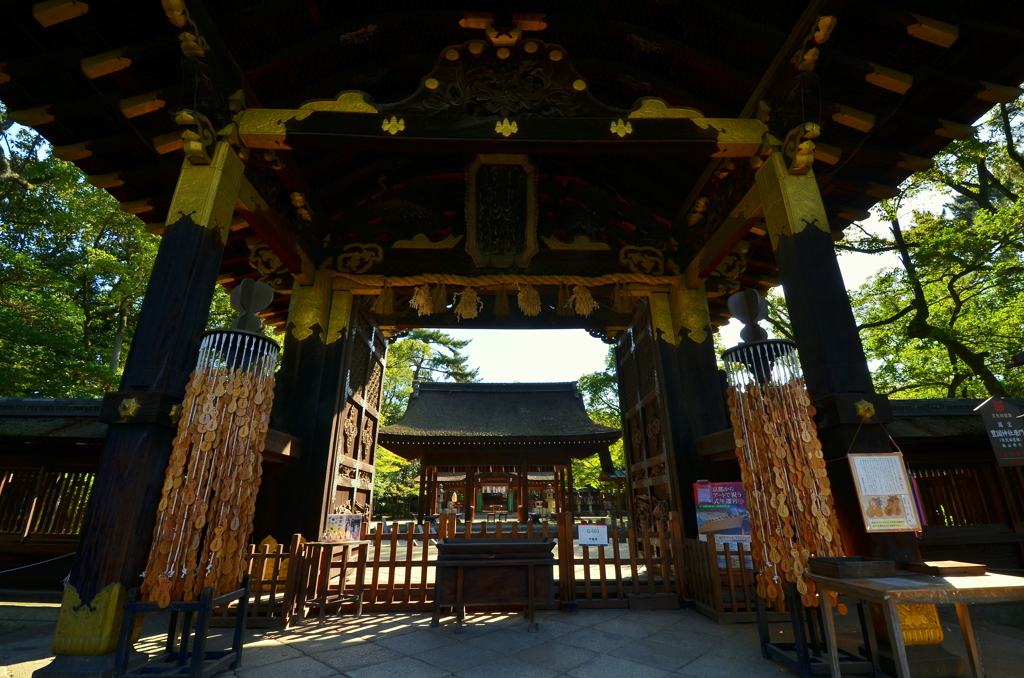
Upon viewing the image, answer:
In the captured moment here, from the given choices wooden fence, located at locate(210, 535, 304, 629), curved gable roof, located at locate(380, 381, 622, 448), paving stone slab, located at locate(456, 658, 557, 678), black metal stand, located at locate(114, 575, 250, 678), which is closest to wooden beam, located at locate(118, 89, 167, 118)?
black metal stand, located at locate(114, 575, 250, 678)

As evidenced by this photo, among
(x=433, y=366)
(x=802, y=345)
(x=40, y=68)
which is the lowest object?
(x=802, y=345)

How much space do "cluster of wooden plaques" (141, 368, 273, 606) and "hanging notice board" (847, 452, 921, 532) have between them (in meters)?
4.86

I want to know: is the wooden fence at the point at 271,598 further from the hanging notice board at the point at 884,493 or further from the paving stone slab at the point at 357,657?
the hanging notice board at the point at 884,493

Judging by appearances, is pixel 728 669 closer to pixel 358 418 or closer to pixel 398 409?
pixel 358 418

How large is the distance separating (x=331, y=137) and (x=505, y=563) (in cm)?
480

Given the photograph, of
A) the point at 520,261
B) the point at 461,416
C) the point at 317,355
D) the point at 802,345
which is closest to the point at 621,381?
the point at 520,261

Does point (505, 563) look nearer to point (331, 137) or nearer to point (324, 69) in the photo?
point (331, 137)

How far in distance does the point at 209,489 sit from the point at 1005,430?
881cm

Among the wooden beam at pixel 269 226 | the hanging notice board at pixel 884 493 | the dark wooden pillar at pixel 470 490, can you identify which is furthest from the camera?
the dark wooden pillar at pixel 470 490

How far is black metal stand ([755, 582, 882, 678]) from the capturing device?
3.13m

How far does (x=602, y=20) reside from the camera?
5.30 m

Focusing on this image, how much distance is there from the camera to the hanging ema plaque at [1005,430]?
18.5 feet

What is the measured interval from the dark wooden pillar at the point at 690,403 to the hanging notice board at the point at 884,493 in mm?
2991

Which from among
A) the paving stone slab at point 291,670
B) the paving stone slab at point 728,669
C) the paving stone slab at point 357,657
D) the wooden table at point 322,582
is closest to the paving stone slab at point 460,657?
the paving stone slab at point 357,657
